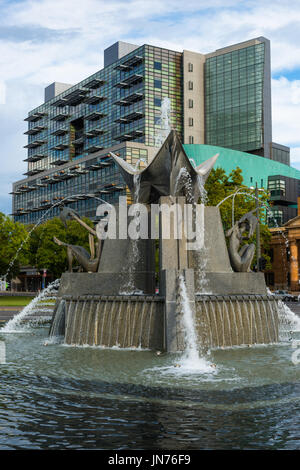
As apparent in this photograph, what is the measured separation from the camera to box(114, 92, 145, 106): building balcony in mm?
92312

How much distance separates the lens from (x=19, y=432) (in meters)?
6.32

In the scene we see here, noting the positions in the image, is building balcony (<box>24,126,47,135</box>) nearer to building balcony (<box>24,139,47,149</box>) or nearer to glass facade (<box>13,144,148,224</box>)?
building balcony (<box>24,139,47,149</box>)

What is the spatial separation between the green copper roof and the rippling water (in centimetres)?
7545

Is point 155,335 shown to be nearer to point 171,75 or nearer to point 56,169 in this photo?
point 171,75

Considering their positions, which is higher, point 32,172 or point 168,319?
point 32,172

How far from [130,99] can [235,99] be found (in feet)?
81.5

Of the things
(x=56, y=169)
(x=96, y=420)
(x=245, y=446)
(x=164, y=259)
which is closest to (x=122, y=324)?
(x=164, y=259)

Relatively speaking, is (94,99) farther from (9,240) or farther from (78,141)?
(9,240)

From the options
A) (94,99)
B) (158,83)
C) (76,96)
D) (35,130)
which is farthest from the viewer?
(35,130)

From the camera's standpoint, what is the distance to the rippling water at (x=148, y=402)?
6.03 meters

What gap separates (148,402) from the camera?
7.73 m

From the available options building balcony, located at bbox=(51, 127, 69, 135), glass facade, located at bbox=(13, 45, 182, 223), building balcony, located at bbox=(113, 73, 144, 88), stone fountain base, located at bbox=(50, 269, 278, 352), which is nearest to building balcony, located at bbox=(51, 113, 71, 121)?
glass facade, located at bbox=(13, 45, 182, 223)

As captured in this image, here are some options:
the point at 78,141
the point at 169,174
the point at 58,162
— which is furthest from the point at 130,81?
the point at 169,174

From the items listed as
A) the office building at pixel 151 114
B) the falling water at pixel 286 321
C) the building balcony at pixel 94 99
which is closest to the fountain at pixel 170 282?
the falling water at pixel 286 321
